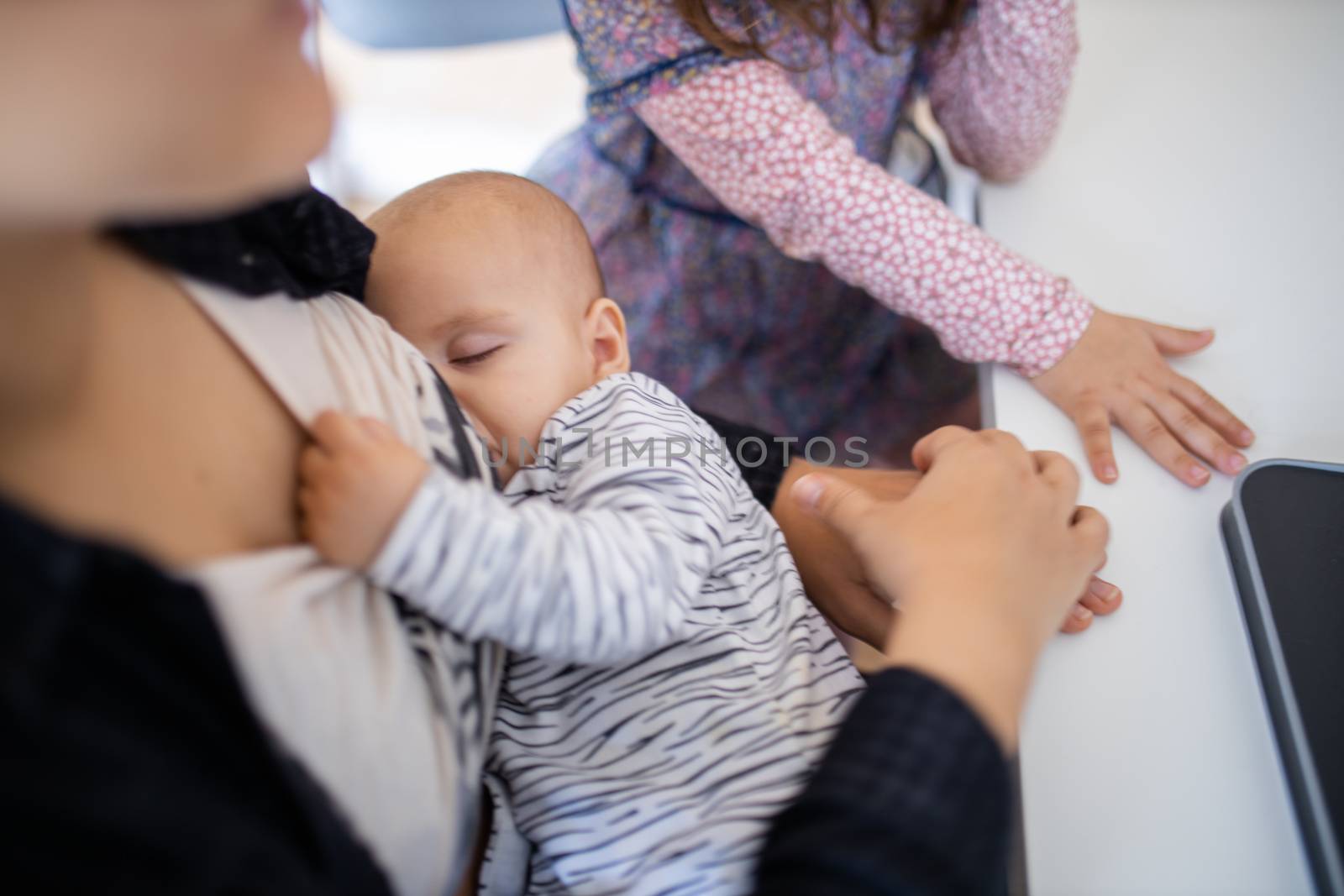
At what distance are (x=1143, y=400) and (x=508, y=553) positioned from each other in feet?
1.62

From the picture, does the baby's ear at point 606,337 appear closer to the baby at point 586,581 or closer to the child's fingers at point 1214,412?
the baby at point 586,581

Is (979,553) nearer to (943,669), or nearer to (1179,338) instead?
(943,669)

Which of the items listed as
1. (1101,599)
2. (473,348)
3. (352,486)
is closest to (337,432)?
(352,486)

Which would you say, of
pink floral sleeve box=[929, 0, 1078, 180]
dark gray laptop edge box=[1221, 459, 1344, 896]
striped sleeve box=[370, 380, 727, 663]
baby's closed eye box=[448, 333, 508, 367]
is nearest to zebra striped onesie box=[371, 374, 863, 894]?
striped sleeve box=[370, 380, 727, 663]

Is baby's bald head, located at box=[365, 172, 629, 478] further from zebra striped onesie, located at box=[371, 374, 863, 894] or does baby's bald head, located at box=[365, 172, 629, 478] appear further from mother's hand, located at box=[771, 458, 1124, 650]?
mother's hand, located at box=[771, 458, 1124, 650]

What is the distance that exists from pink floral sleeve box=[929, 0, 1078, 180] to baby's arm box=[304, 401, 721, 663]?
569 millimetres

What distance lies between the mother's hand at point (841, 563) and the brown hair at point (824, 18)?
A: 1.31ft

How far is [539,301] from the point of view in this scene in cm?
71

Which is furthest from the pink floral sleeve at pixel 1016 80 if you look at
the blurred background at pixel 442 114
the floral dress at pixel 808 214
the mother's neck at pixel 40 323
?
the blurred background at pixel 442 114

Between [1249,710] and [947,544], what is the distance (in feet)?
0.63

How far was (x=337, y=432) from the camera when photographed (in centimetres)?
43

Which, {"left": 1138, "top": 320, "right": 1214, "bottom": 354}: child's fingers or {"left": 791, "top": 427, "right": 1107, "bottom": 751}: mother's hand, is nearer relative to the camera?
{"left": 791, "top": 427, "right": 1107, "bottom": 751}: mother's hand

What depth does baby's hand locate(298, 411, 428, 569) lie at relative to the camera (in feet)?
1.37

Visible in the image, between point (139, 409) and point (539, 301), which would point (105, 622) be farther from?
point (539, 301)
